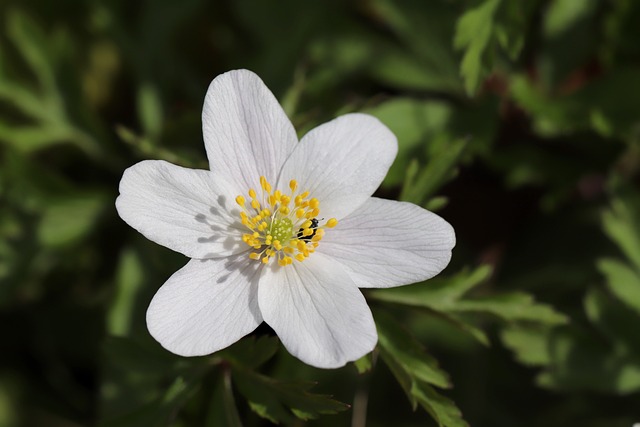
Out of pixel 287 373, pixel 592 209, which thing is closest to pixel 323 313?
pixel 287 373

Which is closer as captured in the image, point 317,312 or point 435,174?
point 317,312

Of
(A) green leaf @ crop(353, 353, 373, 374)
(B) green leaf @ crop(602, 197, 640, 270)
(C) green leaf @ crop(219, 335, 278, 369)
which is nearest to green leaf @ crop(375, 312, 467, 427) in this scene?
(A) green leaf @ crop(353, 353, 373, 374)

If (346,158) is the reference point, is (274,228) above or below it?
below

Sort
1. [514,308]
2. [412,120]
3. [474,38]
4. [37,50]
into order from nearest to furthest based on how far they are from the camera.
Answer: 1. [514,308]
2. [474,38]
3. [412,120]
4. [37,50]

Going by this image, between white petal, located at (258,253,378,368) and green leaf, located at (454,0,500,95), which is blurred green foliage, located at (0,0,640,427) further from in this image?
white petal, located at (258,253,378,368)

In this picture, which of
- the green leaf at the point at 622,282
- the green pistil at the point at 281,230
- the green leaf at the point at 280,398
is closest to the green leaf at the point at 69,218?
the green leaf at the point at 280,398

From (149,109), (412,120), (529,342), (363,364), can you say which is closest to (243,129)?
(363,364)

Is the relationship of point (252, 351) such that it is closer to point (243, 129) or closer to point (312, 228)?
point (312, 228)
